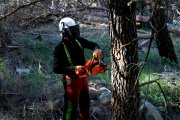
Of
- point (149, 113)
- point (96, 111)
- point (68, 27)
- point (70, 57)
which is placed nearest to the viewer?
point (68, 27)

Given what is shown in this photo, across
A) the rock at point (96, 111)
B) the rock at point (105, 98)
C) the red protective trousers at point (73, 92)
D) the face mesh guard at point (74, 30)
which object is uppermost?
the face mesh guard at point (74, 30)

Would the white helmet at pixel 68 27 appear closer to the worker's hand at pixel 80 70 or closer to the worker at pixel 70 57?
the worker at pixel 70 57

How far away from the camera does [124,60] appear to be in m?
3.83

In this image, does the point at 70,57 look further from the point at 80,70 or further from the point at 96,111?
the point at 96,111

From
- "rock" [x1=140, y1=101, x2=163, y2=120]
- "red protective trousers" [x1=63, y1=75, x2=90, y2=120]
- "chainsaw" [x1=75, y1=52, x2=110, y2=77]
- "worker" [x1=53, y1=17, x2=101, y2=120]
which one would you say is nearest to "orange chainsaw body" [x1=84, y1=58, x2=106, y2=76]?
"chainsaw" [x1=75, y1=52, x2=110, y2=77]

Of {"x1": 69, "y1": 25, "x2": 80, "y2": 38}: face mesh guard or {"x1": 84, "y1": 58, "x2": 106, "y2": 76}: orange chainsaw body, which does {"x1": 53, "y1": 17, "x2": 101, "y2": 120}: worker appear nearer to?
{"x1": 69, "y1": 25, "x2": 80, "y2": 38}: face mesh guard

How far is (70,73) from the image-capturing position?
4.82 metres

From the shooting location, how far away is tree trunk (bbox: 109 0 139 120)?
370 cm

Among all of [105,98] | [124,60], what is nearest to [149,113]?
[105,98]

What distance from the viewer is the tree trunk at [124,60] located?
3.70 metres

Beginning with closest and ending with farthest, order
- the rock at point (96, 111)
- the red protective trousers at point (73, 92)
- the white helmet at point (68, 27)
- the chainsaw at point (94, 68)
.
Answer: the chainsaw at point (94, 68), the white helmet at point (68, 27), the red protective trousers at point (73, 92), the rock at point (96, 111)

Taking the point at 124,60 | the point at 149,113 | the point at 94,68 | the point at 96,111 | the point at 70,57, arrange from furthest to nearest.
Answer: the point at 96,111
the point at 149,113
the point at 70,57
the point at 94,68
the point at 124,60

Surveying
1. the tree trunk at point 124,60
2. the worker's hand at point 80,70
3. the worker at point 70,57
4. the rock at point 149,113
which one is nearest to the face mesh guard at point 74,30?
the worker at point 70,57

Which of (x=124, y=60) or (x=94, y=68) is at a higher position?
(x=124, y=60)
